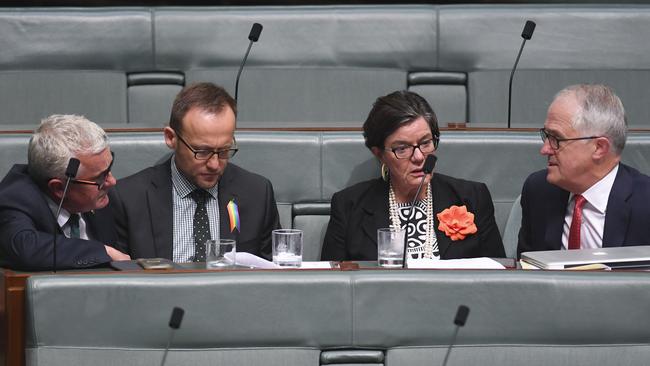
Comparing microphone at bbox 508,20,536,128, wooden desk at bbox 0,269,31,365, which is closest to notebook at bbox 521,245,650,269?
wooden desk at bbox 0,269,31,365

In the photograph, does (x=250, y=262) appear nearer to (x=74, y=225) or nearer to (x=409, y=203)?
(x=74, y=225)

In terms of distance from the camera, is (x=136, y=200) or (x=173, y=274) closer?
(x=173, y=274)

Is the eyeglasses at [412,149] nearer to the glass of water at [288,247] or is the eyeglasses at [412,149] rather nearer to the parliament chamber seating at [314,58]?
the glass of water at [288,247]

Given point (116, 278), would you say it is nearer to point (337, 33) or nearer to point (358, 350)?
point (358, 350)

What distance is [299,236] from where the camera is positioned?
4.42 feet

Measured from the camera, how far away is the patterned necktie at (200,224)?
63.6 inches

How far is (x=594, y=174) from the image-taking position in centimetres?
155

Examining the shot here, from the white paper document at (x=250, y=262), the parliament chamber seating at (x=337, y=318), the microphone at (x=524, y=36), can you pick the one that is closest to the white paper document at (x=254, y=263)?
the white paper document at (x=250, y=262)

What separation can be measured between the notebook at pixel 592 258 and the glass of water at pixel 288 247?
29 centimetres

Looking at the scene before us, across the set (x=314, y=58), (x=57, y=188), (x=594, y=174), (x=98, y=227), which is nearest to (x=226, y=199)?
(x=98, y=227)

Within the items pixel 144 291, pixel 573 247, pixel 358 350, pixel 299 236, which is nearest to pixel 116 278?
pixel 144 291

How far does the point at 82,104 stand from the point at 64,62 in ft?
0.33

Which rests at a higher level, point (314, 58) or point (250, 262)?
point (314, 58)

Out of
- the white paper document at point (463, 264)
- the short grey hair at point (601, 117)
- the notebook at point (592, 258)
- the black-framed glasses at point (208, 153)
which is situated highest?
the short grey hair at point (601, 117)
